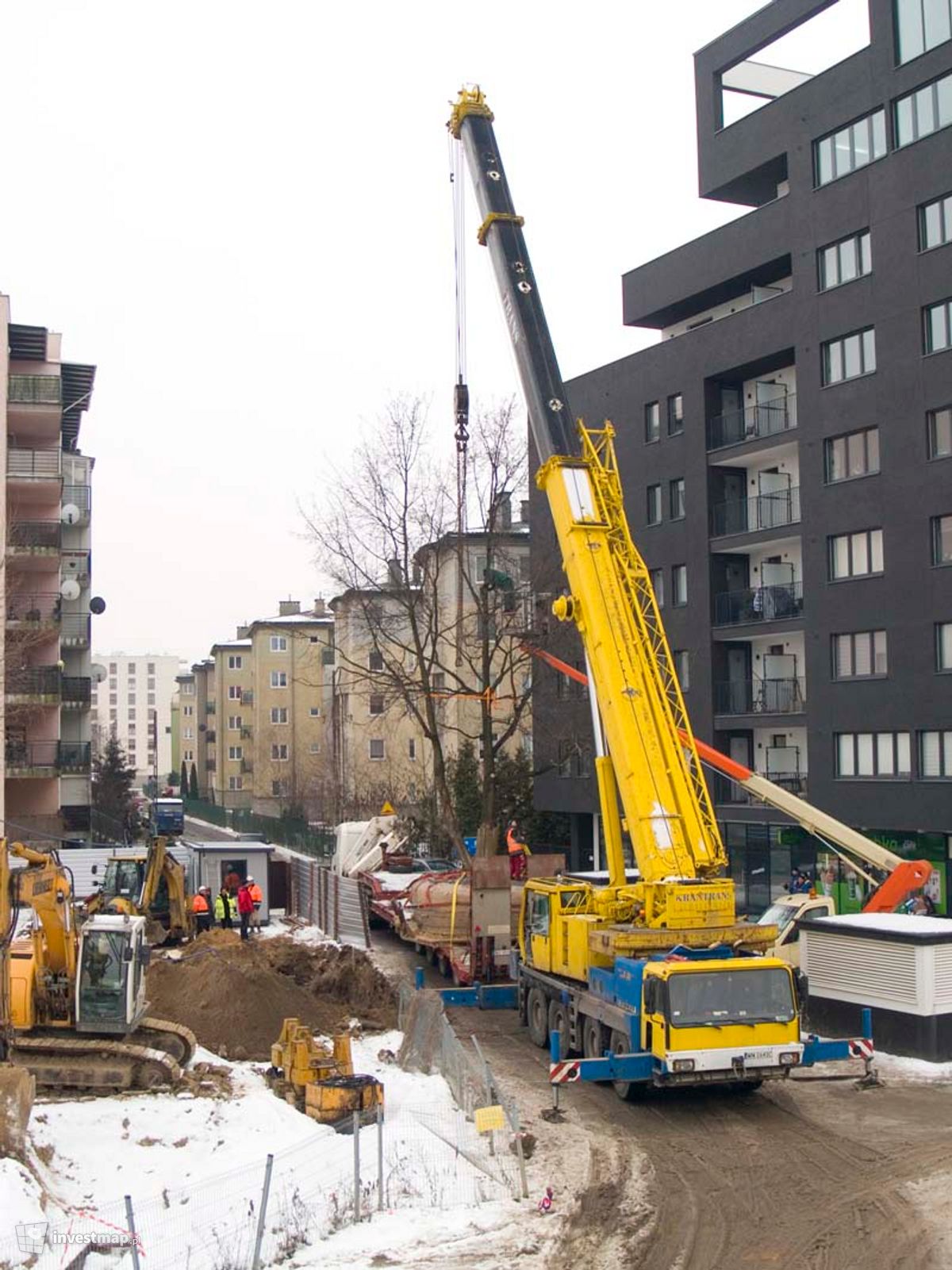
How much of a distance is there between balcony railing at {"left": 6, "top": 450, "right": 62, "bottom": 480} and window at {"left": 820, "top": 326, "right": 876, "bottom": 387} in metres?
25.0

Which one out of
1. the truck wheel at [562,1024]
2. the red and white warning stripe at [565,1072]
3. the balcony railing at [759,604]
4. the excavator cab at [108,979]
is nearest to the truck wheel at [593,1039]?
the truck wheel at [562,1024]

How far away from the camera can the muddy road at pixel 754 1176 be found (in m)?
12.2

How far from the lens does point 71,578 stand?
5184cm

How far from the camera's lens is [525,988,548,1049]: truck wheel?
70.1ft

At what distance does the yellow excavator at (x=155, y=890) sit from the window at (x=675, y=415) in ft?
63.1

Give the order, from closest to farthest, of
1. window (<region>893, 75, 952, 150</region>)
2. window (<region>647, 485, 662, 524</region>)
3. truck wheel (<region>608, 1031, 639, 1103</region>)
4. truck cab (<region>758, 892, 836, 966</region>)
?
truck wheel (<region>608, 1031, 639, 1103</region>), truck cab (<region>758, 892, 836, 966</region>), window (<region>893, 75, 952, 150</region>), window (<region>647, 485, 662, 524</region>)

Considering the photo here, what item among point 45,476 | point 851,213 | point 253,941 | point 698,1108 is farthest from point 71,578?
point 698,1108

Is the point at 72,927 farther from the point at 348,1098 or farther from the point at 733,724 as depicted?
the point at 733,724

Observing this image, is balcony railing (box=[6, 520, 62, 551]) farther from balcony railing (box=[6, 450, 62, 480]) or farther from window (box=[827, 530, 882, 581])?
window (box=[827, 530, 882, 581])

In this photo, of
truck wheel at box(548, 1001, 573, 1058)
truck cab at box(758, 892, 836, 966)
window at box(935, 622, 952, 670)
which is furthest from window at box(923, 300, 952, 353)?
truck wheel at box(548, 1001, 573, 1058)

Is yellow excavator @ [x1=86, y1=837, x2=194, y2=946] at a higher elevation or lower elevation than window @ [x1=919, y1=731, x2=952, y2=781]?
lower

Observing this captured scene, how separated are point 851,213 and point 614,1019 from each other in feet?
79.6

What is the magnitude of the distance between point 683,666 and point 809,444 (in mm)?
8616

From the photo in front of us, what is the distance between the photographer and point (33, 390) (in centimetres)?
4584
